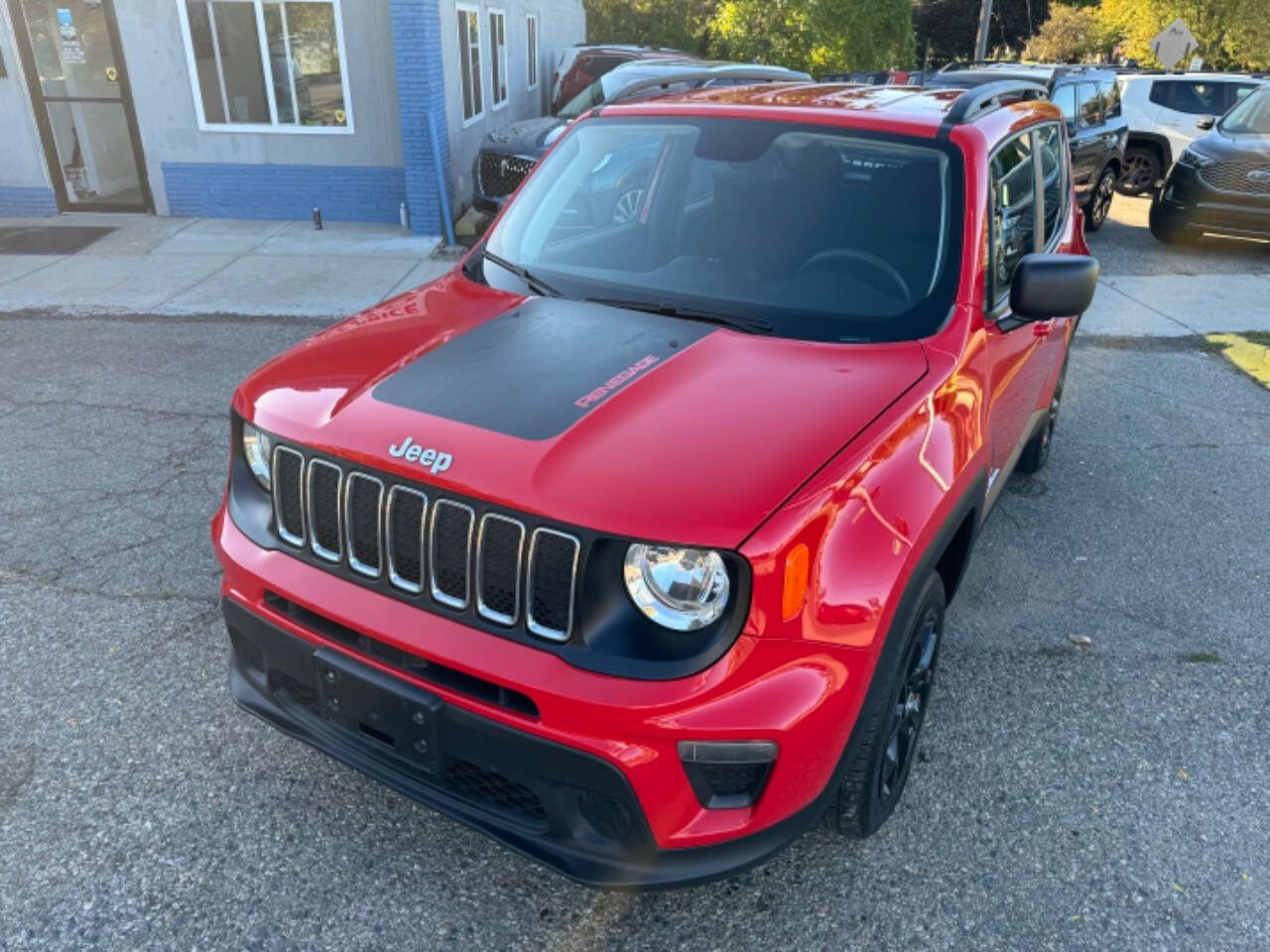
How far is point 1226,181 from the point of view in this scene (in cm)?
1003

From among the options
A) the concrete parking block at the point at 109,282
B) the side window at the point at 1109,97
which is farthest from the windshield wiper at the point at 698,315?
the side window at the point at 1109,97

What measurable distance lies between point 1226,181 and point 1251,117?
1.19 meters

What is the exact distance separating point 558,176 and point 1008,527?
2624 mm

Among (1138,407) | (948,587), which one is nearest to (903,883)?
(948,587)

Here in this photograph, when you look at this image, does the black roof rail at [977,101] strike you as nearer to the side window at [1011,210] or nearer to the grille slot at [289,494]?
the side window at [1011,210]

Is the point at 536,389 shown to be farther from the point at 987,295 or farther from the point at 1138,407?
the point at 1138,407

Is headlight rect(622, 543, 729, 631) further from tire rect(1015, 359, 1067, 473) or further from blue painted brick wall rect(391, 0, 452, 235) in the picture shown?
blue painted brick wall rect(391, 0, 452, 235)

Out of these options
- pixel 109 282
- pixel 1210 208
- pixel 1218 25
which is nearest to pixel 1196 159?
pixel 1210 208

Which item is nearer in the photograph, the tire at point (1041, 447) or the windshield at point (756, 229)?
the windshield at point (756, 229)

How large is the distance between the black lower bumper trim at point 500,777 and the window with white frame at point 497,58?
40.1 feet

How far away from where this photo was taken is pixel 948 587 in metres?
3.00

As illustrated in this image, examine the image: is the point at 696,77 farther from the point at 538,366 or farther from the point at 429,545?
the point at 429,545

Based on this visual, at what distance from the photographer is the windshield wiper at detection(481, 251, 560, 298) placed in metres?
3.03

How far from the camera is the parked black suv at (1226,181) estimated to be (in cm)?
996
